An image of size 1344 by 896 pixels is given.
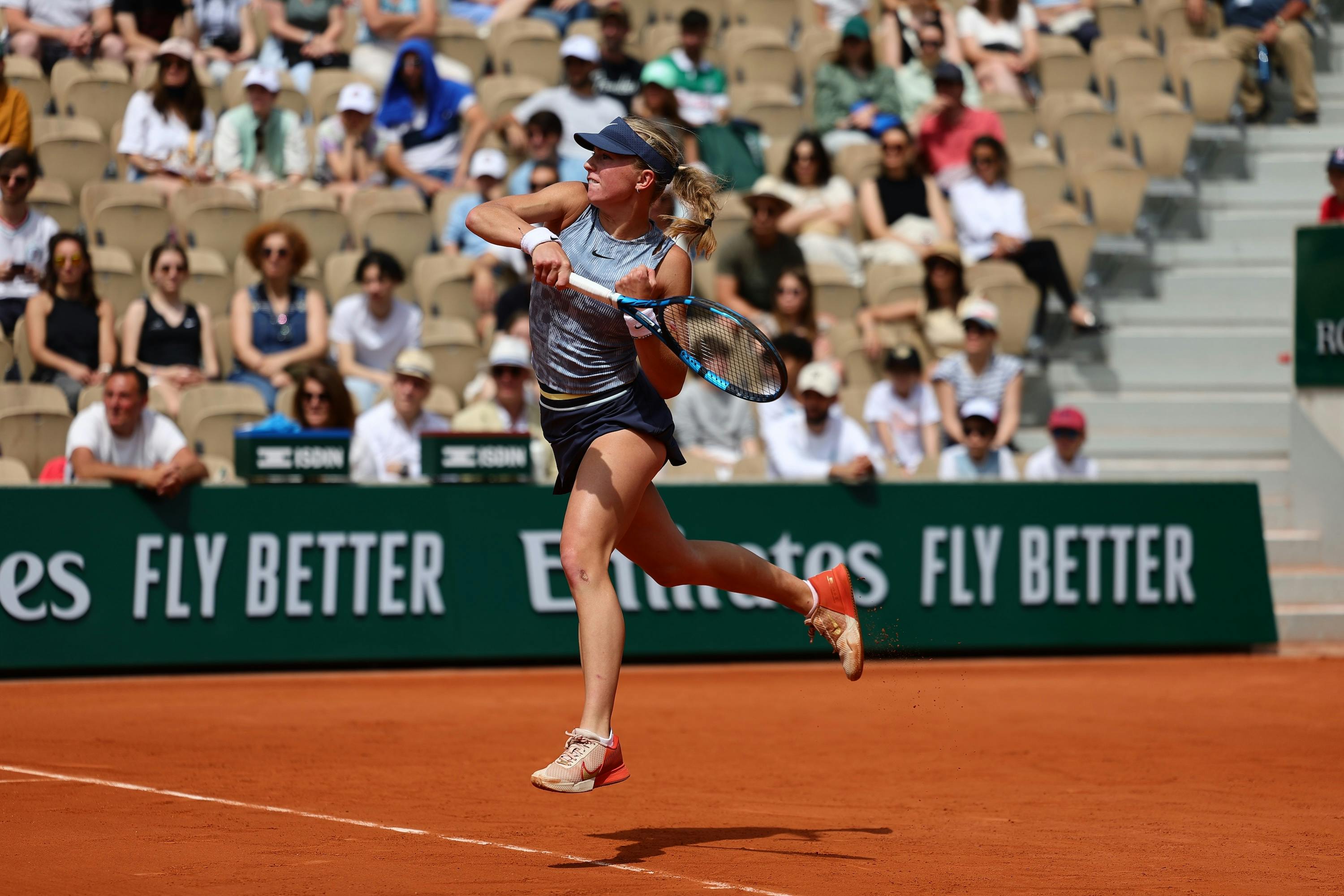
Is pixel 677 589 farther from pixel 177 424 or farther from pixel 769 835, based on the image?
pixel 769 835

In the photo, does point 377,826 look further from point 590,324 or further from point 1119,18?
point 1119,18

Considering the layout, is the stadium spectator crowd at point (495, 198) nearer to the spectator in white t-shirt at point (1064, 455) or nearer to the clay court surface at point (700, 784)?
the spectator in white t-shirt at point (1064, 455)

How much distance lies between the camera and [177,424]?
9.83 metres

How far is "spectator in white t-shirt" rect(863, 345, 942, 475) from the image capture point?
35.2 ft

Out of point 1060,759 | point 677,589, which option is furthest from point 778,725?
point 677,589

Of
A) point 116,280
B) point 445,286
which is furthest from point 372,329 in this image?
point 116,280

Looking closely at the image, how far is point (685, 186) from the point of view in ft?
16.2

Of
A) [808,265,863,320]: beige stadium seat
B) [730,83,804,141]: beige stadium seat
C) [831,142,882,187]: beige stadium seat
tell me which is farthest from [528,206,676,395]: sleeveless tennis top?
[730,83,804,141]: beige stadium seat

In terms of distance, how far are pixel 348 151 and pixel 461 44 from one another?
72.5 inches

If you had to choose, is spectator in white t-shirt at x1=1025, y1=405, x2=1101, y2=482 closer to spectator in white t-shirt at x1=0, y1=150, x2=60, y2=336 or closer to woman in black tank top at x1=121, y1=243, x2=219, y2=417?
woman in black tank top at x1=121, y1=243, x2=219, y2=417

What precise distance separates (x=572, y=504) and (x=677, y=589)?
4.62m

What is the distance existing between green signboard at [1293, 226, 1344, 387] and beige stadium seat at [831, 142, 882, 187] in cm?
328

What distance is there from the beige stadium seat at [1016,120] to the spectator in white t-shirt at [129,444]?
7.65 m

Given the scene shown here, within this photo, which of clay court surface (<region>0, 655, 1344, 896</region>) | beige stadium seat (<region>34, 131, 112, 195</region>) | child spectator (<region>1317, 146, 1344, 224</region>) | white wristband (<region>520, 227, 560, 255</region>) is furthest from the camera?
beige stadium seat (<region>34, 131, 112, 195</region>)
